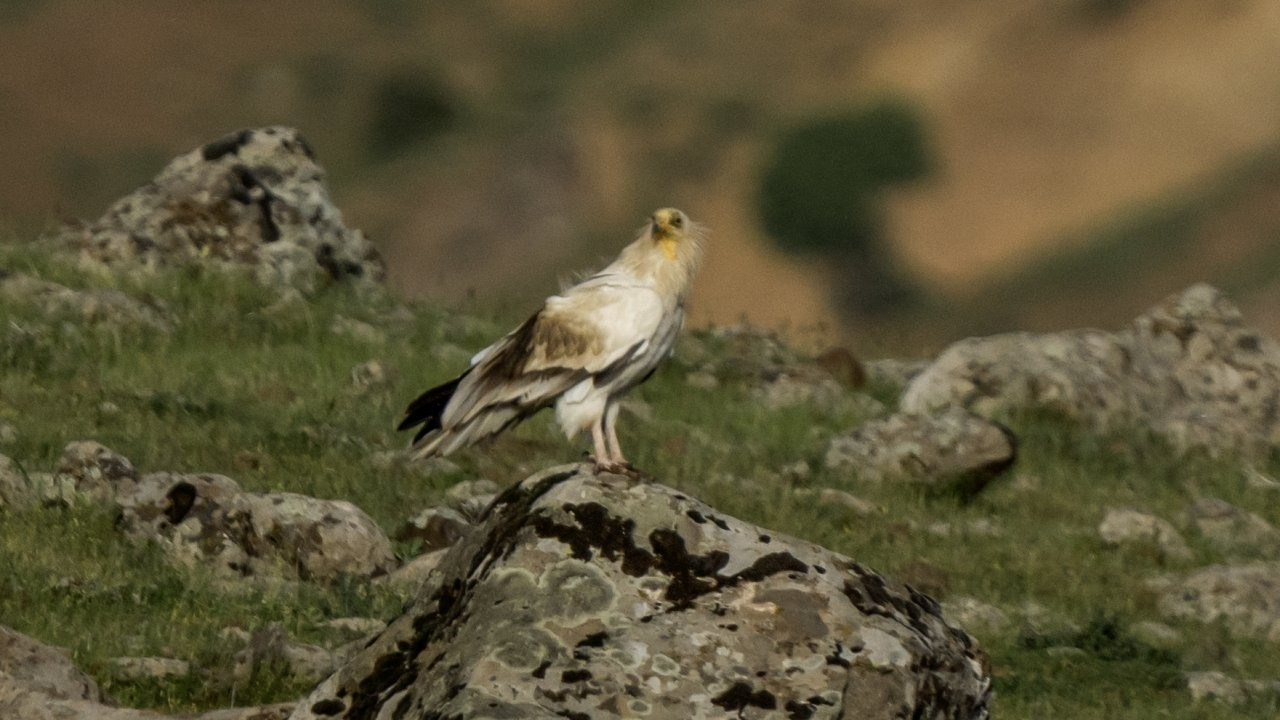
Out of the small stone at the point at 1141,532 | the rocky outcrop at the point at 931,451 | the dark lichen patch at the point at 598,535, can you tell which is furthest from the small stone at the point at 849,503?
the dark lichen patch at the point at 598,535

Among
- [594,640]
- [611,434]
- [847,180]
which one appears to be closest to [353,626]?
[611,434]

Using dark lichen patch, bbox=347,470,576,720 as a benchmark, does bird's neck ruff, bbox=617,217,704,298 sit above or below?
above

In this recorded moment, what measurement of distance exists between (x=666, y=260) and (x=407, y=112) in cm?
5062

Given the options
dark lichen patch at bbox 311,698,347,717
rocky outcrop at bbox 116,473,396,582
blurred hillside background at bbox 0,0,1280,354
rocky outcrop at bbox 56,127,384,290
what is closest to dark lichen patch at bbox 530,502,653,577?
dark lichen patch at bbox 311,698,347,717

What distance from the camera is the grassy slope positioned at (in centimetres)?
1263

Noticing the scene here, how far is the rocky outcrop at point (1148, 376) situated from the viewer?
22.5 m

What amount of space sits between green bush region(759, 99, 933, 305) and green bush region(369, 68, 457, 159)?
872cm

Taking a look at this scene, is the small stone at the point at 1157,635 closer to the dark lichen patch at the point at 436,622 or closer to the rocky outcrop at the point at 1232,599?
the rocky outcrop at the point at 1232,599

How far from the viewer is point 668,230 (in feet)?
36.3

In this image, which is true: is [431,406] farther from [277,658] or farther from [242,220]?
[242,220]

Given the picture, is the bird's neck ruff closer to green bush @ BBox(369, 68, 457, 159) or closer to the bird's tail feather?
the bird's tail feather

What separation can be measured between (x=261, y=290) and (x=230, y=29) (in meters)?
47.9

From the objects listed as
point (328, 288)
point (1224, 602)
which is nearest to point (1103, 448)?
point (1224, 602)

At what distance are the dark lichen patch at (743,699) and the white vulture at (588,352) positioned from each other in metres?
2.19
